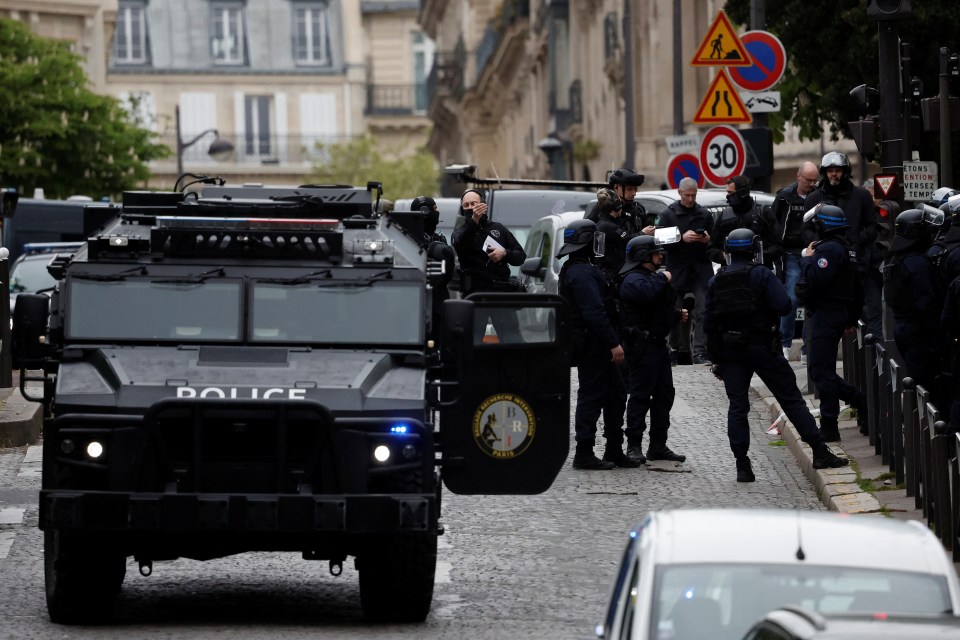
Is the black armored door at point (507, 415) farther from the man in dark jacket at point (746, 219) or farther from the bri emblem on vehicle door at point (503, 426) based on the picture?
the man in dark jacket at point (746, 219)

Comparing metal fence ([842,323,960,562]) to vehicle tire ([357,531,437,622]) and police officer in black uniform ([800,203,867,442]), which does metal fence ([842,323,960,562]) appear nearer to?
police officer in black uniform ([800,203,867,442])

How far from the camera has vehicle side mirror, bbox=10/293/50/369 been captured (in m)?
11.7

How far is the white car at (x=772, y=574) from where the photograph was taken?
21.5 ft

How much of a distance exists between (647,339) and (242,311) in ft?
17.8

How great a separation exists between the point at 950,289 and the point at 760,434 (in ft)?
16.3

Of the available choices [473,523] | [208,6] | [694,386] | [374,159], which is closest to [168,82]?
[208,6]

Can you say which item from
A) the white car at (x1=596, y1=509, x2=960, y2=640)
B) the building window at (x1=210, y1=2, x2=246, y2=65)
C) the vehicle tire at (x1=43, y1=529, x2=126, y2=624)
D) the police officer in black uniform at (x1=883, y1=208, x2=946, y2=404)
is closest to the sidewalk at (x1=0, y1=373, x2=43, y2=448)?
the police officer in black uniform at (x1=883, y1=208, x2=946, y2=404)

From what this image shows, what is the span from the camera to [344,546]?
11094mm

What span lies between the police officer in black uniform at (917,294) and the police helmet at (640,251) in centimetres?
166

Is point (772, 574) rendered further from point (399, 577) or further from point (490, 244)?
point (490, 244)

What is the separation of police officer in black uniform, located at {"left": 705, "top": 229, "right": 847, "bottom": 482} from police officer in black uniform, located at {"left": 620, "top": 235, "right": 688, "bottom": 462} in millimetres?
711

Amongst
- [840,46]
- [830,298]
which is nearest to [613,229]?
[830,298]

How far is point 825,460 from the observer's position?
15.9 meters

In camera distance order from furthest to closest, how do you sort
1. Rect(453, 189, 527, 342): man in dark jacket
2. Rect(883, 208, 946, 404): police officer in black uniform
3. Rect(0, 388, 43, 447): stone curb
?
1. Rect(453, 189, 527, 342): man in dark jacket
2. Rect(0, 388, 43, 447): stone curb
3. Rect(883, 208, 946, 404): police officer in black uniform
